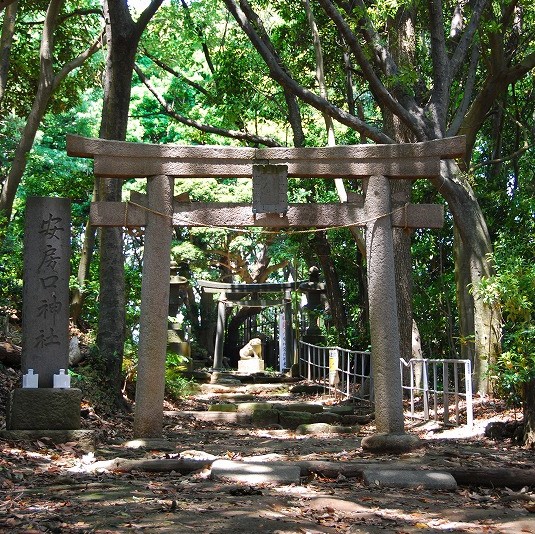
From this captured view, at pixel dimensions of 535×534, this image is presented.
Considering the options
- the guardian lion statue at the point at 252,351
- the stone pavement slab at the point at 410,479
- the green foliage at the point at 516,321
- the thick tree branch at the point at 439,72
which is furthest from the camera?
the guardian lion statue at the point at 252,351

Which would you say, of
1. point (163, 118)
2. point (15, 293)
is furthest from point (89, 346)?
point (163, 118)

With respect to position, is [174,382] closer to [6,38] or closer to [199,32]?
[6,38]

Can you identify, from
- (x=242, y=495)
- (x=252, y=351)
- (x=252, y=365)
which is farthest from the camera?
(x=252, y=351)

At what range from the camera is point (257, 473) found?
6750 millimetres

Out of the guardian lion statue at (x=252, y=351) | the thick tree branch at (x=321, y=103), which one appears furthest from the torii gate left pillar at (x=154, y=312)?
the guardian lion statue at (x=252, y=351)

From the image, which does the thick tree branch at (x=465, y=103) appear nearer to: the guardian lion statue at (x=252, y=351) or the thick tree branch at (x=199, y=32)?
the thick tree branch at (x=199, y=32)

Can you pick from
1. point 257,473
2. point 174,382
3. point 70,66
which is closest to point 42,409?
point 257,473

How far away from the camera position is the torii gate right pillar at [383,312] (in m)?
8.79

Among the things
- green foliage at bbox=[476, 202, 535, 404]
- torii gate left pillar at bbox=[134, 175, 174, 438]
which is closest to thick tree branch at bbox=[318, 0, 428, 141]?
green foliage at bbox=[476, 202, 535, 404]

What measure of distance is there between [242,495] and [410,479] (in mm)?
1548

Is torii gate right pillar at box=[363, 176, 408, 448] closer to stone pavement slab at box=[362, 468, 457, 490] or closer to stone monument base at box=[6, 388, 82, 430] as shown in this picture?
stone pavement slab at box=[362, 468, 457, 490]

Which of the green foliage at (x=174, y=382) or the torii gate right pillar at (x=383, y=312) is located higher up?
the torii gate right pillar at (x=383, y=312)

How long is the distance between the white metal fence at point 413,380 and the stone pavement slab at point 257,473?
369 centimetres

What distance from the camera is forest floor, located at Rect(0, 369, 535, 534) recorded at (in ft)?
16.5
